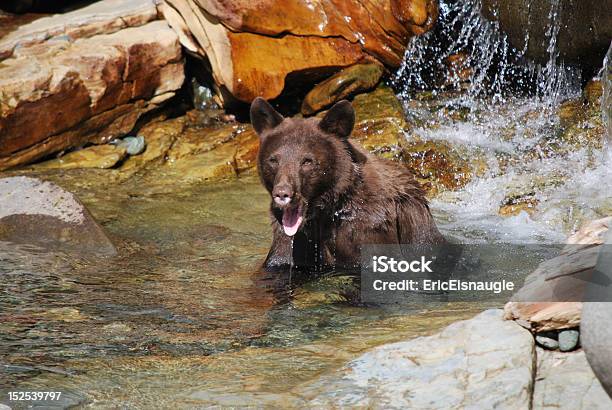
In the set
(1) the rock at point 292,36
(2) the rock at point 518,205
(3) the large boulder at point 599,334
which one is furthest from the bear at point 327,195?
(1) the rock at point 292,36

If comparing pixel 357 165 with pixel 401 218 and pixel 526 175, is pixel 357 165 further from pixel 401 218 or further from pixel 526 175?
pixel 526 175

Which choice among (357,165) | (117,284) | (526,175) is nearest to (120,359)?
(117,284)

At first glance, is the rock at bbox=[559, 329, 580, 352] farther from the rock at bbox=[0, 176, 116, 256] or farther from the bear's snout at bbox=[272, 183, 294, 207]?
the rock at bbox=[0, 176, 116, 256]

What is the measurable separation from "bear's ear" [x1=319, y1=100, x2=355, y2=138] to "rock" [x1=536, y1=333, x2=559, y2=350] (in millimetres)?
3274

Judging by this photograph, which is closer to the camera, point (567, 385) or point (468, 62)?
point (567, 385)

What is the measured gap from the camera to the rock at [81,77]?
36.7 feet

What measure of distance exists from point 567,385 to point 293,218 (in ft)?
11.4

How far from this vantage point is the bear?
7.35m

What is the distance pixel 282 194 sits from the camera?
6.96 metres

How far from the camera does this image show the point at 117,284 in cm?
740

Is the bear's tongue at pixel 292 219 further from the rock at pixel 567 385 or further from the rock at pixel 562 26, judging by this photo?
the rock at pixel 562 26

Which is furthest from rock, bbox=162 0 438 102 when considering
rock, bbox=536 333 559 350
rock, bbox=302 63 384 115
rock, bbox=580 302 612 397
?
rock, bbox=580 302 612 397

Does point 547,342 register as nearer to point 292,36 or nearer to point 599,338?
point 599,338

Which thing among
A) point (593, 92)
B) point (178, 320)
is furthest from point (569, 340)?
point (593, 92)
